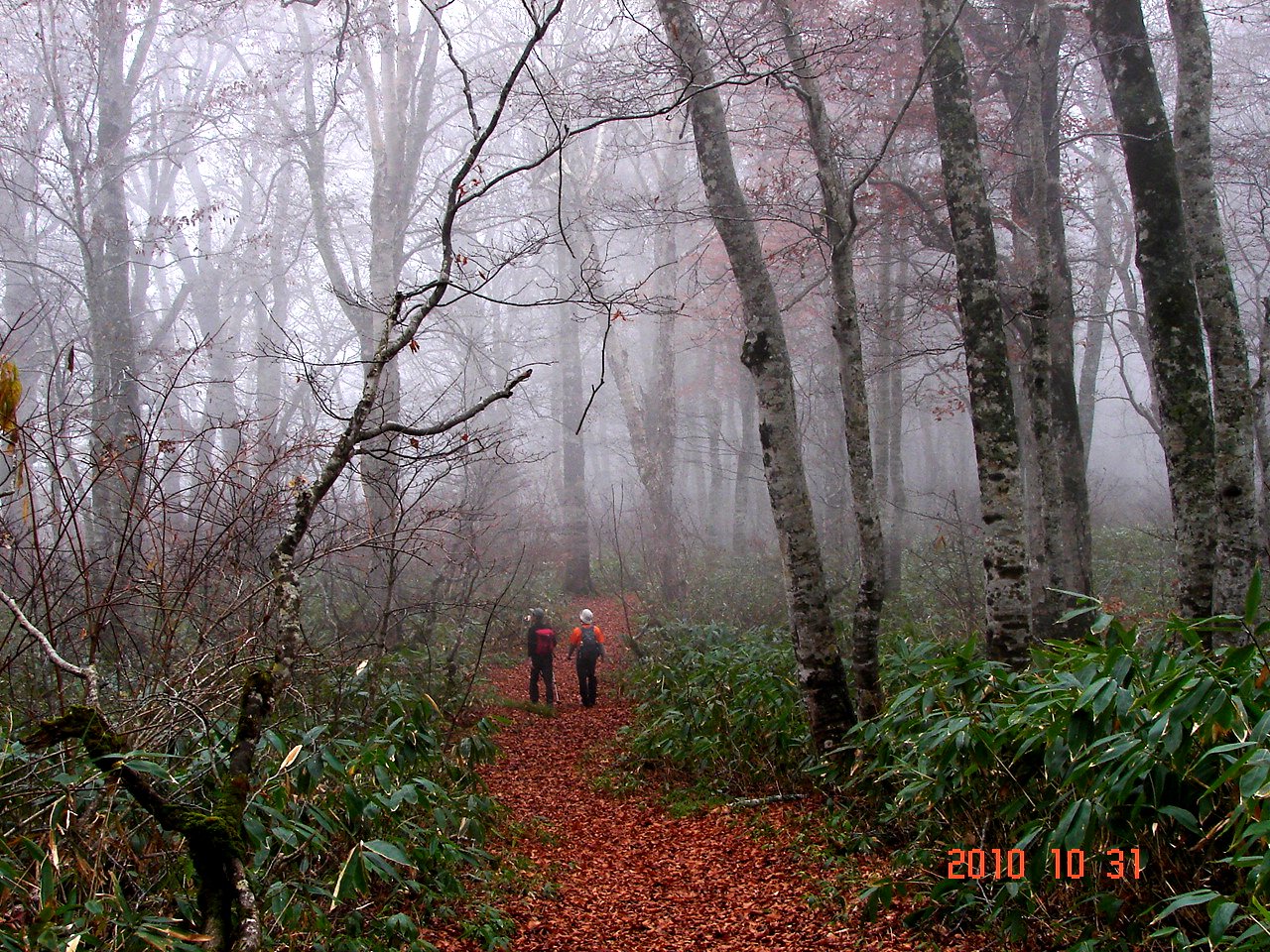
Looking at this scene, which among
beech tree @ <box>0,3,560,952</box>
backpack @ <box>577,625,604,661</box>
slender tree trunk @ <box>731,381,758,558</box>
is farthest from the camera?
slender tree trunk @ <box>731,381,758,558</box>

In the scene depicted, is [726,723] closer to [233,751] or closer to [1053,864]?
[1053,864]

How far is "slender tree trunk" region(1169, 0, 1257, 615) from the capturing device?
593cm

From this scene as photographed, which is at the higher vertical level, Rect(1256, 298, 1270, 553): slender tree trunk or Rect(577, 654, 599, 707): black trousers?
Rect(1256, 298, 1270, 553): slender tree trunk

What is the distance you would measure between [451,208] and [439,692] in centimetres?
597

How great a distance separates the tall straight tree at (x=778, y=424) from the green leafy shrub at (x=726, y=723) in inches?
17.6

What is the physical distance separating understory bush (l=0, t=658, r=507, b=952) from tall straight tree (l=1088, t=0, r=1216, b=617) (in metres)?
5.86

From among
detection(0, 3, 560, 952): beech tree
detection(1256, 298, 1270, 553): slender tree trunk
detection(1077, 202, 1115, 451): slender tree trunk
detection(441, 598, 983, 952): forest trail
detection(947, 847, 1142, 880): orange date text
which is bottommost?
detection(441, 598, 983, 952): forest trail

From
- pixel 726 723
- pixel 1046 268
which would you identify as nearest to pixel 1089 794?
pixel 726 723

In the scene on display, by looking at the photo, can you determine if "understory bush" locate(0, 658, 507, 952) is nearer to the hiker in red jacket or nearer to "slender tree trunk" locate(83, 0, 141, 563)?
the hiker in red jacket

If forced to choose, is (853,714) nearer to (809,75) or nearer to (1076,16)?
(809,75)

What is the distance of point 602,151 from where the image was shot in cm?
1817

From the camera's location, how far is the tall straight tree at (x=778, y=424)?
6598 millimetres

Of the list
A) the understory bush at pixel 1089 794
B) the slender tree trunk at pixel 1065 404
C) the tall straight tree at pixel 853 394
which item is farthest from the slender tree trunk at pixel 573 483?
the understory bush at pixel 1089 794

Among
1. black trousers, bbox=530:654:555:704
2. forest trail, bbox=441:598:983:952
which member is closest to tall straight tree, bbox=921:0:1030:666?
forest trail, bbox=441:598:983:952
